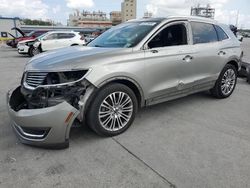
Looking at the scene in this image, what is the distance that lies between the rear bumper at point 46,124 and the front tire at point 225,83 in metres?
3.39

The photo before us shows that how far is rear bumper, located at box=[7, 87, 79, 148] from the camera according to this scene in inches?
107

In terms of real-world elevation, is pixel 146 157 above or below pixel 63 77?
below

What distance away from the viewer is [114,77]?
3.12 m

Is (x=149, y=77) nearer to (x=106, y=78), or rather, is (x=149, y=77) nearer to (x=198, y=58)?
(x=106, y=78)

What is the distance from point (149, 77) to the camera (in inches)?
139

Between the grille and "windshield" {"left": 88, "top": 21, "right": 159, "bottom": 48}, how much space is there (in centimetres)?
128

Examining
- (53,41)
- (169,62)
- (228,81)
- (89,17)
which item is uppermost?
(89,17)

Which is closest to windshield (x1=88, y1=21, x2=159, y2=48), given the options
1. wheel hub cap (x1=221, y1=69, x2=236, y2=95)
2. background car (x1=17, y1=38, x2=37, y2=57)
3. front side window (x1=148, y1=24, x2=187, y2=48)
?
front side window (x1=148, y1=24, x2=187, y2=48)

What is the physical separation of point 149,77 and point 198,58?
1272 mm

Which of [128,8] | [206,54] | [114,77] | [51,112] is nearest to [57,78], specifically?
[51,112]

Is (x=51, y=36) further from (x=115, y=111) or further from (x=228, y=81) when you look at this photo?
(x=115, y=111)

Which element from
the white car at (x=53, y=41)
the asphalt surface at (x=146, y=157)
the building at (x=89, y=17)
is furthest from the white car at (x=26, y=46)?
the building at (x=89, y=17)

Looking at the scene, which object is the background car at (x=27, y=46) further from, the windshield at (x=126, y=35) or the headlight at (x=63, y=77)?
the headlight at (x=63, y=77)

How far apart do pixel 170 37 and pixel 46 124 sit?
2485 mm
